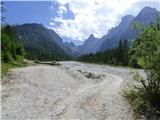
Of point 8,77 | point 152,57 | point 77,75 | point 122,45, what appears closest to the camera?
point 152,57

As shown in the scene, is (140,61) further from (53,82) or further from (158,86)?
(53,82)

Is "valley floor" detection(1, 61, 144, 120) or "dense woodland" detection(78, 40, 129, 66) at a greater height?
"dense woodland" detection(78, 40, 129, 66)

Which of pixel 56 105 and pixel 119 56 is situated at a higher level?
pixel 119 56

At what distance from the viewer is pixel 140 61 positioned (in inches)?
1089

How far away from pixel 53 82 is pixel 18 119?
20.7 metres

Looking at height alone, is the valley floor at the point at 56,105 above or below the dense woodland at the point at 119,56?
below

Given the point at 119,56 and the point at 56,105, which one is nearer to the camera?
the point at 56,105

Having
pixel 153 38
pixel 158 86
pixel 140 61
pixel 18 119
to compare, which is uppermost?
pixel 153 38

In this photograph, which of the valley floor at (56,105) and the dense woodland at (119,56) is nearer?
the valley floor at (56,105)

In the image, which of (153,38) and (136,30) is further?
(136,30)

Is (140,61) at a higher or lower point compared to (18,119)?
higher

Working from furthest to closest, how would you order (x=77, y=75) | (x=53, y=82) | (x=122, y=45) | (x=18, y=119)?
(x=122, y=45), (x=77, y=75), (x=53, y=82), (x=18, y=119)

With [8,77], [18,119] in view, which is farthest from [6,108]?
[8,77]

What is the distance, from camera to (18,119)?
21.4 meters
